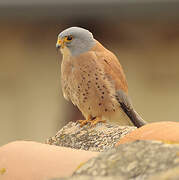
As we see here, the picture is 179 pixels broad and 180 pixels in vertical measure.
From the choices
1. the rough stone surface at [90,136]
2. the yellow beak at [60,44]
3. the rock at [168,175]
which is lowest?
the rough stone surface at [90,136]

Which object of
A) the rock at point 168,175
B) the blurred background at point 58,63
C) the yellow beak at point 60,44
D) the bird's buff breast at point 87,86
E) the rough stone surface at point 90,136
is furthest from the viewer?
the blurred background at point 58,63

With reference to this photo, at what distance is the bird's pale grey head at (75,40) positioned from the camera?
13.8ft

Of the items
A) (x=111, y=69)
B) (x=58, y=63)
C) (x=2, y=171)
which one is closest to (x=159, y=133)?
(x=2, y=171)

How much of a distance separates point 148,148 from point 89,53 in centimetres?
222

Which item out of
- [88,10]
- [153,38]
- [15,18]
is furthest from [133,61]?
[15,18]

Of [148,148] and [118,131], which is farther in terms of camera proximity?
[118,131]

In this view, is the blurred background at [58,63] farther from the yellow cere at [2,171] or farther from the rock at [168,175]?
the rock at [168,175]

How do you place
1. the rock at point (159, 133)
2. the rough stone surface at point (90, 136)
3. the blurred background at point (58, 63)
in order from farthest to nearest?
the blurred background at point (58, 63) < the rough stone surface at point (90, 136) < the rock at point (159, 133)

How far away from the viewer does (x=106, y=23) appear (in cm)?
847

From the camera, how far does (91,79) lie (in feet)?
14.2

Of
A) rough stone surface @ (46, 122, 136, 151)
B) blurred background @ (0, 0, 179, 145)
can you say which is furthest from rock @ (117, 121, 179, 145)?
blurred background @ (0, 0, 179, 145)

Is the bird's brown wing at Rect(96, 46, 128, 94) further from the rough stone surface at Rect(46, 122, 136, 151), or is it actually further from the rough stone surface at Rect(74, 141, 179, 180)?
the rough stone surface at Rect(74, 141, 179, 180)

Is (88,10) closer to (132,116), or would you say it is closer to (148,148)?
(132,116)

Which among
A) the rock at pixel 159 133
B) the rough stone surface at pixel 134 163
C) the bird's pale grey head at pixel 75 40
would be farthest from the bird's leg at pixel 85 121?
the rough stone surface at pixel 134 163
